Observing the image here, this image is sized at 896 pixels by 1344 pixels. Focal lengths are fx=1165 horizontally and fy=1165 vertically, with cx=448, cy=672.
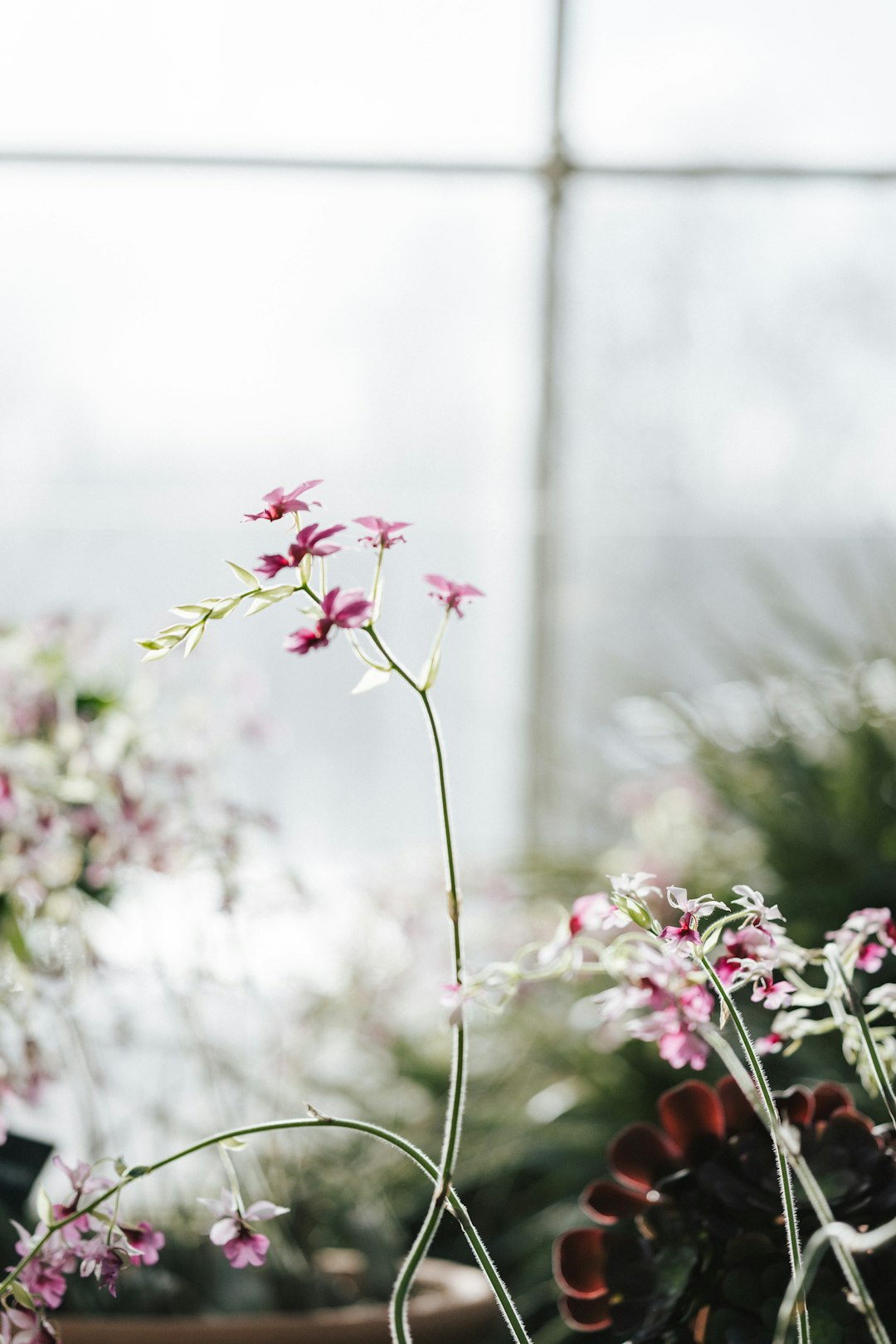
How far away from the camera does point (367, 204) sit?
189 cm

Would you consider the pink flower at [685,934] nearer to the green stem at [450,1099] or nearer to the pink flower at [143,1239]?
the green stem at [450,1099]

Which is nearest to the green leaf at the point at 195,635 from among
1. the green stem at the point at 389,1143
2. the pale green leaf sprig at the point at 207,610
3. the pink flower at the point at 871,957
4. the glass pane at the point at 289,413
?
the pale green leaf sprig at the point at 207,610

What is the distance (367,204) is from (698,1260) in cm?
175

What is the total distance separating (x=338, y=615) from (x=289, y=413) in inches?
65.3

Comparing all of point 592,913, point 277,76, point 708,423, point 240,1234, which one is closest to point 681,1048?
point 592,913

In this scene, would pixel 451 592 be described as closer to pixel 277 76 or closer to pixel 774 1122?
pixel 774 1122

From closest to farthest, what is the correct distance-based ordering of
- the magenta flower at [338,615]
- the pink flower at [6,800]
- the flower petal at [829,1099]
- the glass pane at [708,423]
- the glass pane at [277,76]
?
the magenta flower at [338,615]
the flower petal at [829,1099]
the pink flower at [6,800]
the glass pane at [277,76]
the glass pane at [708,423]

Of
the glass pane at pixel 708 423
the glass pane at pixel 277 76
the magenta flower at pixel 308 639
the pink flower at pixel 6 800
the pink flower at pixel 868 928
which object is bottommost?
the pink flower at pixel 868 928

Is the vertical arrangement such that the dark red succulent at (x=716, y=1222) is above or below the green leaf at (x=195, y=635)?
below

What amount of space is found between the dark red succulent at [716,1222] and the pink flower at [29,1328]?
0.20 m

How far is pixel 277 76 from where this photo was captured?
181 centimetres

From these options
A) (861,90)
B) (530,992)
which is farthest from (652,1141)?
(861,90)

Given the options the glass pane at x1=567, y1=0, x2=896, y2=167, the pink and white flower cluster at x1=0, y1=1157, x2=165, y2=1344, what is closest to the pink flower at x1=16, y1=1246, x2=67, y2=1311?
the pink and white flower cluster at x1=0, y1=1157, x2=165, y2=1344

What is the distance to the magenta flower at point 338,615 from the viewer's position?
344mm
